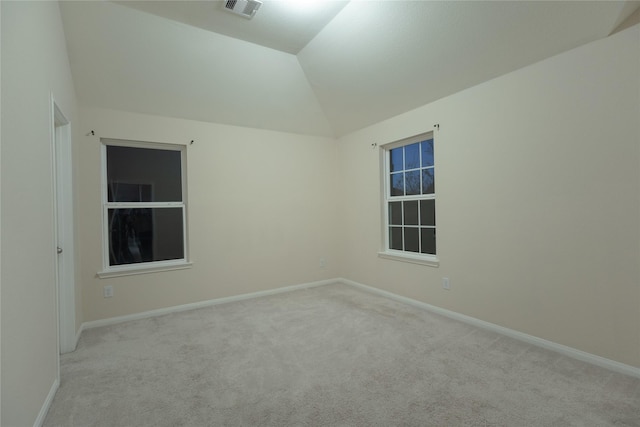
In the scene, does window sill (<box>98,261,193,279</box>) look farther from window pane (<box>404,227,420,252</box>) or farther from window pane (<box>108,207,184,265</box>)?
window pane (<box>404,227,420,252</box>)

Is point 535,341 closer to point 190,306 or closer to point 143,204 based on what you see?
point 190,306

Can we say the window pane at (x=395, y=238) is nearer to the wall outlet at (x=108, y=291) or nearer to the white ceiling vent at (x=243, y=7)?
the white ceiling vent at (x=243, y=7)

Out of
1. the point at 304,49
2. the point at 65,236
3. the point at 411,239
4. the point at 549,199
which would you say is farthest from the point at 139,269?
the point at 549,199

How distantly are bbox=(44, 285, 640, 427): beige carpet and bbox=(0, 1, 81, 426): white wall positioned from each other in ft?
1.36

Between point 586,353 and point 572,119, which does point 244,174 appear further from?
point 586,353

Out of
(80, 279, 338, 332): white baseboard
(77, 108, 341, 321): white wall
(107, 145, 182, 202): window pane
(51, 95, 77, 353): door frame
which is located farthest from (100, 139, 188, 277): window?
(51, 95, 77, 353): door frame

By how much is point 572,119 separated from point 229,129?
3.60m

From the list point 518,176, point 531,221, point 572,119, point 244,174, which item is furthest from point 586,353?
point 244,174

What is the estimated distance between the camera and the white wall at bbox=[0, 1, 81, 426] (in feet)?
4.55

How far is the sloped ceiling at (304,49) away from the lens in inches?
93.7

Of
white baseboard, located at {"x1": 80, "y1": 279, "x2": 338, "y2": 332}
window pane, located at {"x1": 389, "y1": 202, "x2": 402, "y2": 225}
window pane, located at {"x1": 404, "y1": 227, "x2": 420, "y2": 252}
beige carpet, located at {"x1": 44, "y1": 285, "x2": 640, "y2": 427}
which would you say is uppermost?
window pane, located at {"x1": 389, "y1": 202, "x2": 402, "y2": 225}

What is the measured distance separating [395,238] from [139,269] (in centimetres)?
319

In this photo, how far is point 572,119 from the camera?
2336 millimetres

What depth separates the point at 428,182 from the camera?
144 inches
